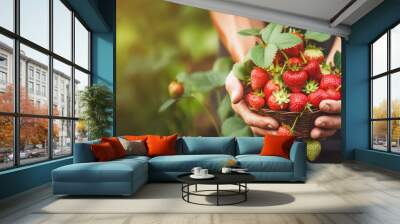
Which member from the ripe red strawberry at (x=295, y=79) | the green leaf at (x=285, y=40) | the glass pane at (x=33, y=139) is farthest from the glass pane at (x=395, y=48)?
the glass pane at (x=33, y=139)

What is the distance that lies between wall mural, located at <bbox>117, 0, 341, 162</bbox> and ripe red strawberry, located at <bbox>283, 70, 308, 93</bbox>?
2 cm

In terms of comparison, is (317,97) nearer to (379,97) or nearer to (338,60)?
(338,60)

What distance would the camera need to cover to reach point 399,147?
24.8ft

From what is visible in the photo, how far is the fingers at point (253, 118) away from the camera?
865 centimetres

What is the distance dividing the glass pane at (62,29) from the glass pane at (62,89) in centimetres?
25

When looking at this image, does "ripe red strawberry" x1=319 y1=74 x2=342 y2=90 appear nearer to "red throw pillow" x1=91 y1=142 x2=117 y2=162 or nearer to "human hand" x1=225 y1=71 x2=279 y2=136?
"human hand" x1=225 y1=71 x2=279 y2=136

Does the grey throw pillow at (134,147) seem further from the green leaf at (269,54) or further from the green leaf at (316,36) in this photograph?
the green leaf at (316,36)

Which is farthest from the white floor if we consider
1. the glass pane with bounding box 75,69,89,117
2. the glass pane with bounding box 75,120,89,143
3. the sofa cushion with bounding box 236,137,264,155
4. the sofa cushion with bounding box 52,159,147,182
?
the glass pane with bounding box 75,69,89,117

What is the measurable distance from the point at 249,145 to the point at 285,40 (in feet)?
10.3

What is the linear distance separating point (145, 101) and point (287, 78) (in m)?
3.17

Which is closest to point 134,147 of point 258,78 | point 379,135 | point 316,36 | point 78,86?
point 78,86

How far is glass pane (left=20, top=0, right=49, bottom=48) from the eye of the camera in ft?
17.4

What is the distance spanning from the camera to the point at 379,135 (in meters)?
8.58

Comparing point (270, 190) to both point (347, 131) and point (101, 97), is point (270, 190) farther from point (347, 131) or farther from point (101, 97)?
point (347, 131)
